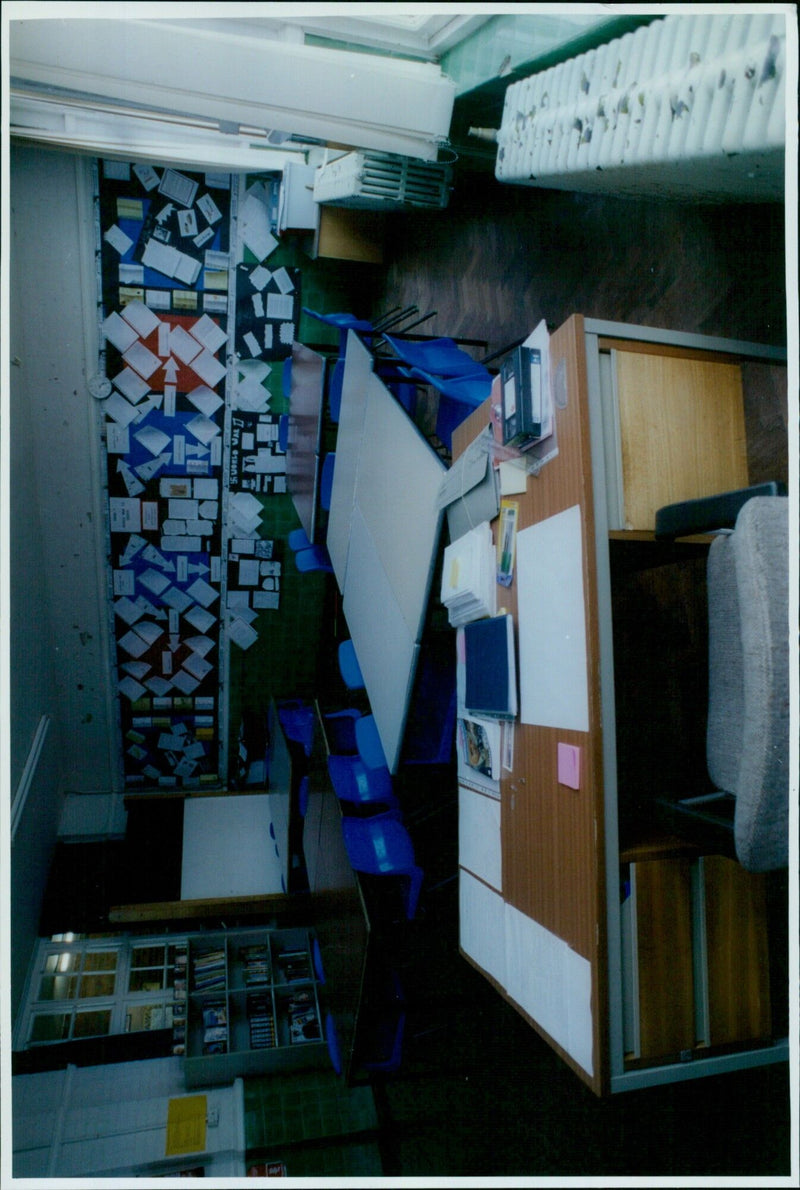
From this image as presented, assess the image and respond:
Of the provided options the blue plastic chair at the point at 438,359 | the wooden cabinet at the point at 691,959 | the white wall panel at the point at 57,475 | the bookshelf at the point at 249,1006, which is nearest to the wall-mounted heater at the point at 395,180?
the blue plastic chair at the point at 438,359

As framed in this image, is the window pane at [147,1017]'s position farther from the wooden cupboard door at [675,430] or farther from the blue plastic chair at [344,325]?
the wooden cupboard door at [675,430]

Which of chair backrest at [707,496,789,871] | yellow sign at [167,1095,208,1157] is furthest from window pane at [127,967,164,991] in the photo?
chair backrest at [707,496,789,871]

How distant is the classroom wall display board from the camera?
3.88 meters

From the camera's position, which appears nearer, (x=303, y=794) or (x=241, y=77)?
(x=241, y=77)

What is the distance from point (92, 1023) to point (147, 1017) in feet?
0.85

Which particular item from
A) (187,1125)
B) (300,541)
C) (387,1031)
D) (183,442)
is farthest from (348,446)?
(187,1125)

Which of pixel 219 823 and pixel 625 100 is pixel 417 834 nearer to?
pixel 219 823

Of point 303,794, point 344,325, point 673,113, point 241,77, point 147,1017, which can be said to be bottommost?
point 147,1017

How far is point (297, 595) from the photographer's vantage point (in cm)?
462

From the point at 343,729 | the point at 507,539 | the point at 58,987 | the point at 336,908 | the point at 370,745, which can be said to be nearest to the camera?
the point at 507,539

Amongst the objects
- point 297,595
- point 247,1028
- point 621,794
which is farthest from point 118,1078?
point 621,794

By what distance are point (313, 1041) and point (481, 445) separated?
3078 mm

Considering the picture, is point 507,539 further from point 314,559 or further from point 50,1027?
point 50,1027

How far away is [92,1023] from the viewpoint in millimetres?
3555
